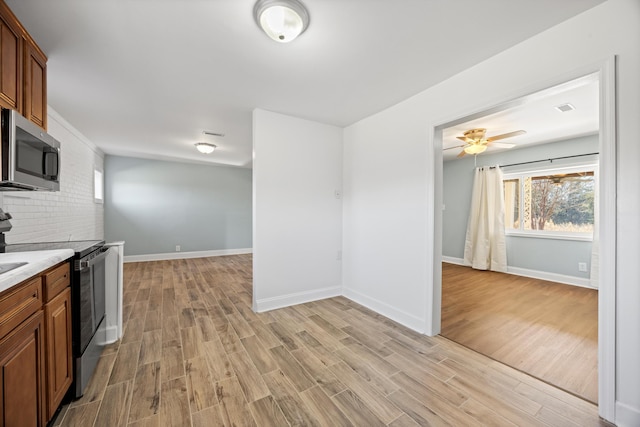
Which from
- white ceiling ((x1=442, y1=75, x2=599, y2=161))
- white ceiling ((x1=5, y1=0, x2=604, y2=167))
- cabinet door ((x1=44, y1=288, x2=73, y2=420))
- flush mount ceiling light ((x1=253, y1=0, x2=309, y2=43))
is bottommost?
cabinet door ((x1=44, y1=288, x2=73, y2=420))

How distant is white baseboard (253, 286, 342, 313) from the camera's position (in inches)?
122

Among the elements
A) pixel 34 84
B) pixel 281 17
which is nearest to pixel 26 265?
pixel 34 84

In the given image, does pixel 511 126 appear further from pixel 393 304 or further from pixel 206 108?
pixel 206 108

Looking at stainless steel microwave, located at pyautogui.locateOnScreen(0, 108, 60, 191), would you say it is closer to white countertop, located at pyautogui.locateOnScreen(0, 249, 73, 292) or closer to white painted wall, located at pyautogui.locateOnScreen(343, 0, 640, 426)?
white countertop, located at pyautogui.locateOnScreen(0, 249, 73, 292)

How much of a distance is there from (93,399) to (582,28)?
387 cm

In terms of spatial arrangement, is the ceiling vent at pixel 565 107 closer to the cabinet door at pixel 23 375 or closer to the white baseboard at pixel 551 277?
the white baseboard at pixel 551 277

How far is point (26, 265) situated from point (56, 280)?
30 centimetres

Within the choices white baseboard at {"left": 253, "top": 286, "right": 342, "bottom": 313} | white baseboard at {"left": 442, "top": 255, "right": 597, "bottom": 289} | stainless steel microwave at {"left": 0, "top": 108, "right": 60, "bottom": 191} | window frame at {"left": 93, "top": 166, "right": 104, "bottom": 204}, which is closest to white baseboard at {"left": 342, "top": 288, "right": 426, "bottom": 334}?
white baseboard at {"left": 253, "top": 286, "right": 342, "bottom": 313}

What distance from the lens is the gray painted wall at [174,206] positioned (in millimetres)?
5695

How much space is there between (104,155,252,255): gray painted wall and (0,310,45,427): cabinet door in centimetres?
534

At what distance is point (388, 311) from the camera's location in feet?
9.68


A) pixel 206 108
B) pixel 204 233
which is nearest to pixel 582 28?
pixel 206 108

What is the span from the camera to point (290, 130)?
3.32 m

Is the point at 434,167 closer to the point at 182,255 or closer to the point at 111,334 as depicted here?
the point at 111,334
